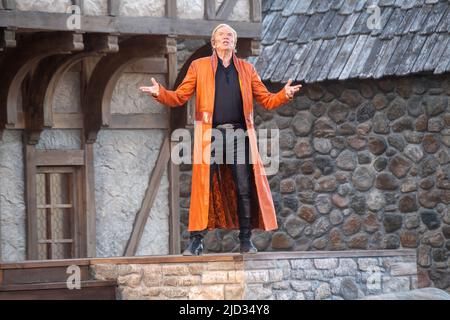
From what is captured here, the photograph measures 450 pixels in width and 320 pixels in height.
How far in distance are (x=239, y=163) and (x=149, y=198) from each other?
3235mm

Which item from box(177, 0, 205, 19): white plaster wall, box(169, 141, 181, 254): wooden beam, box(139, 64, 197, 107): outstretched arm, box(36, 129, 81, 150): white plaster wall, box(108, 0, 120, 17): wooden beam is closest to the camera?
box(139, 64, 197, 107): outstretched arm

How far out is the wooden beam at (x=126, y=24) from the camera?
1596cm

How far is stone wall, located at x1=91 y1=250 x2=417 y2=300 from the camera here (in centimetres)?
1505

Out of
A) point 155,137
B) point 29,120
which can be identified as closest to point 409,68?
point 155,137

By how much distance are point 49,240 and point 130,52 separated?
2.03 metres

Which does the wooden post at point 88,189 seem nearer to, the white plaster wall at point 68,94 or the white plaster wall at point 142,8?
the white plaster wall at point 68,94

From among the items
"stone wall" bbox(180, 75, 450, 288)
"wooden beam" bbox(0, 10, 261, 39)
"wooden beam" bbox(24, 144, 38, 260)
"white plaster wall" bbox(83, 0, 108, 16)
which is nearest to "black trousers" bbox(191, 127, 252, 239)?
"wooden beam" bbox(0, 10, 261, 39)

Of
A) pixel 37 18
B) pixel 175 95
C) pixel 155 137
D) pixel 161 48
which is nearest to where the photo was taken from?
pixel 175 95

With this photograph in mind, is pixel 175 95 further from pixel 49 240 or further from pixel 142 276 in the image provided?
pixel 49 240

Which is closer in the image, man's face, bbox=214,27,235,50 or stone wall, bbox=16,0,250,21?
man's face, bbox=214,27,235,50

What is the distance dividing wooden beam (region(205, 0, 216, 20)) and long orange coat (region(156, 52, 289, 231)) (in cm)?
214

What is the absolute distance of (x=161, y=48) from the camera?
1708cm

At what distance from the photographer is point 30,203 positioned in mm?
17328

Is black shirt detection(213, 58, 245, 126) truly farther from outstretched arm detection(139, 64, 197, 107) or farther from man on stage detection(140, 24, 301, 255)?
outstretched arm detection(139, 64, 197, 107)
